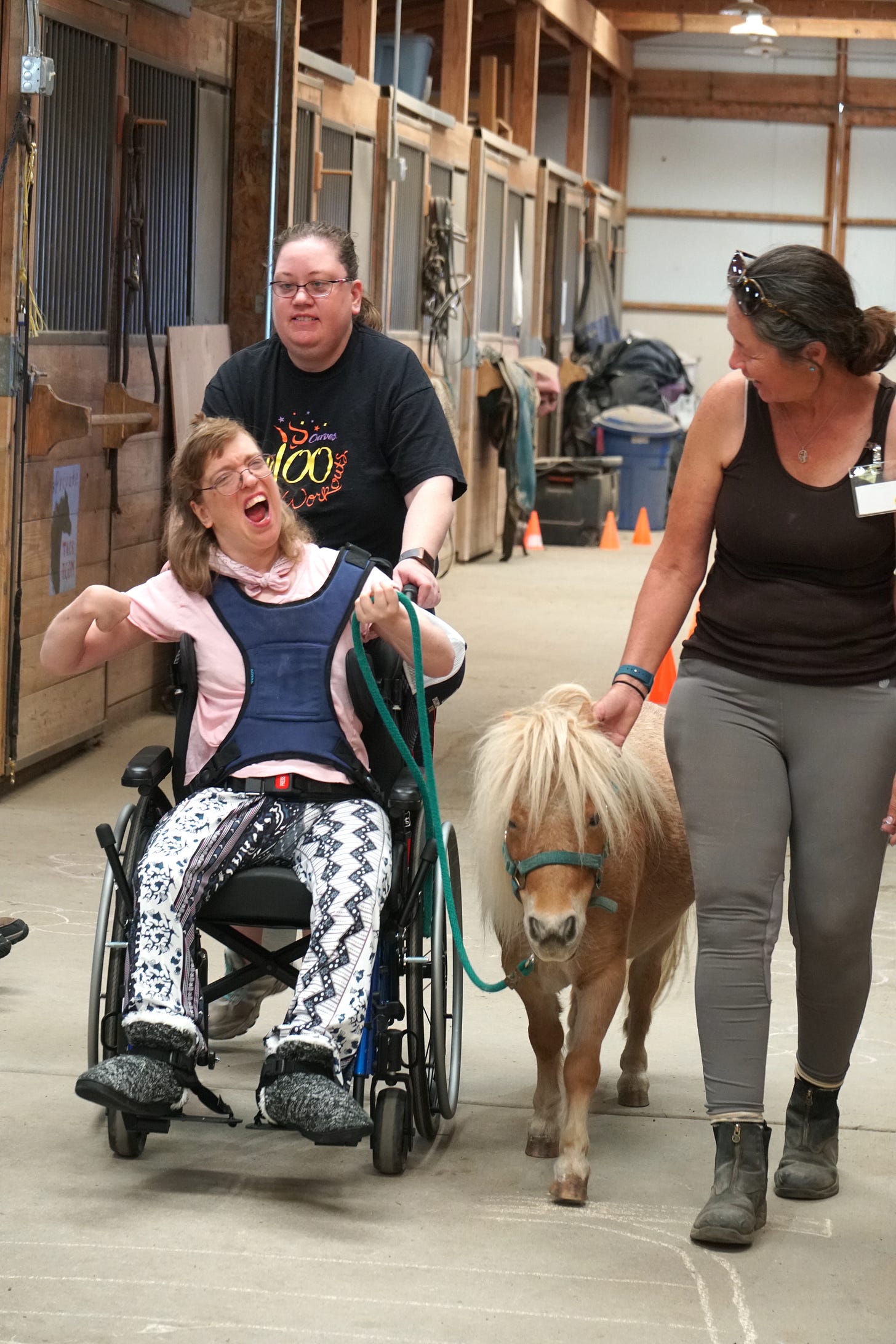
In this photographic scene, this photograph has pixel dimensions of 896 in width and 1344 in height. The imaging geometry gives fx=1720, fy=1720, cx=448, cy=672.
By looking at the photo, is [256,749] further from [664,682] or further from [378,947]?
[664,682]

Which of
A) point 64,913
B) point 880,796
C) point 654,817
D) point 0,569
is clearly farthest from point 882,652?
point 0,569

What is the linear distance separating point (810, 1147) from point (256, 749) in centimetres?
105

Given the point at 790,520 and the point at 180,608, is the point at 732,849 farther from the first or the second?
the point at 180,608

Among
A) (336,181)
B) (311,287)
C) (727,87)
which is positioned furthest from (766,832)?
(727,87)

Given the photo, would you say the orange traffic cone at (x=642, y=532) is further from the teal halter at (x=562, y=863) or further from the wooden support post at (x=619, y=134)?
the teal halter at (x=562, y=863)

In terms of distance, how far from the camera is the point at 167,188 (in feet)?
19.7

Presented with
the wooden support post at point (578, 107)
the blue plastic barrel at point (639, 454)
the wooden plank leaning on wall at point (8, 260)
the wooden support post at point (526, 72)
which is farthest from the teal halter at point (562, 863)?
the wooden support post at point (578, 107)

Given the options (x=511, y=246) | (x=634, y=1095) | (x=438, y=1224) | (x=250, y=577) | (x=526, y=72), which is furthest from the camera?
(x=526, y=72)

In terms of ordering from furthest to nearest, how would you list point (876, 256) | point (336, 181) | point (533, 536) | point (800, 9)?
point (876, 256), point (800, 9), point (533, 536), point (336, 181)

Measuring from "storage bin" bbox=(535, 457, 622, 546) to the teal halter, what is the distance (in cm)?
999

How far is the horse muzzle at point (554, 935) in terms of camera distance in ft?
8.08

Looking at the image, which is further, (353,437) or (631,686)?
(353,437)

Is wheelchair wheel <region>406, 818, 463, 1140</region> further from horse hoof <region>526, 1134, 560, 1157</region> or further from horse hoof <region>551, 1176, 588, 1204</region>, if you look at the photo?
horse hoof <region>551, 1176, 588, 1204</region>

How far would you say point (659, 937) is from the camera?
9.69 ft
